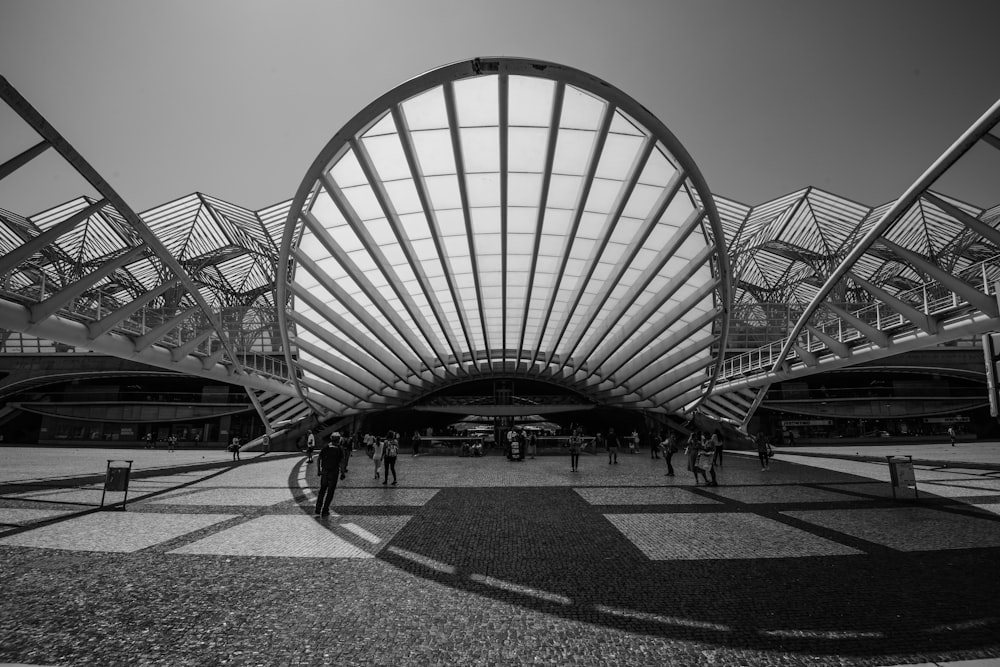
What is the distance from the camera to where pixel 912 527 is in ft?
28.3

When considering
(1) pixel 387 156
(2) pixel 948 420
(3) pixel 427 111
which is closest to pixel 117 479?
(1) pixel 387 156

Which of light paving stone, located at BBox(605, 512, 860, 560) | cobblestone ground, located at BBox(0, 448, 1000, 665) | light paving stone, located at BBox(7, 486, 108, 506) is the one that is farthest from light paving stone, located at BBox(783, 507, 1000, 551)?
light paving stone, located at BBox(7, 486, 108, 506)

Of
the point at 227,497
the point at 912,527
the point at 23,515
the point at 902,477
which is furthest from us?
the point at 227,497

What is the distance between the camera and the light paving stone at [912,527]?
7.48 meters

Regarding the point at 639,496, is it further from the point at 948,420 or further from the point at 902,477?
the point at 948,420

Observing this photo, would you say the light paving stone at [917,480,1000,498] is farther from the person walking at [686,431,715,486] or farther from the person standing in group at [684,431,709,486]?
the person standing in group at [684,431,709,486]

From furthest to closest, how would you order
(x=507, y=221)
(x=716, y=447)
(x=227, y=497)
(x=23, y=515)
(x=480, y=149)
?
(x=716, y=447), (x=507, y=221), (x=480, y=149), (x=227, y=497), (x=23, y=515)

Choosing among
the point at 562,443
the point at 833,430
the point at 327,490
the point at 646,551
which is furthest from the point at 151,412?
the point at 833,430

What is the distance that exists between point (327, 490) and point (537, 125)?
31.7ft

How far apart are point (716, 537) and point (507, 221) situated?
10.3m

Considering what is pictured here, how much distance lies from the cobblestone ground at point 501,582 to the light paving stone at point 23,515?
0.12m

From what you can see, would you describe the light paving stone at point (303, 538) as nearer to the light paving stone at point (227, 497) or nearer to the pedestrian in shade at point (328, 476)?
the pedestrian in shade at point (328, 476)

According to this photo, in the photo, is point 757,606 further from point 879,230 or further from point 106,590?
point 879,230

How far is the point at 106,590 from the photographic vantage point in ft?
17.6
